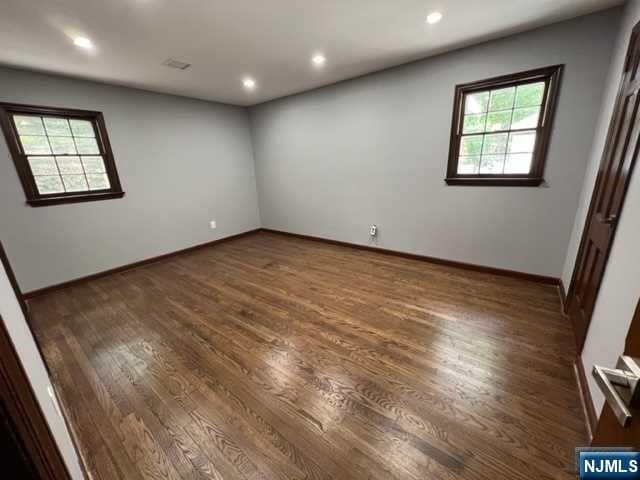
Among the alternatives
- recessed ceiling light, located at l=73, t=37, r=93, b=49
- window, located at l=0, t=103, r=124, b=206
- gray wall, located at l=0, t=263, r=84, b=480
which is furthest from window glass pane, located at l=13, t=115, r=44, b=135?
gray wall, located at l=0, t=263, r=84, b=480

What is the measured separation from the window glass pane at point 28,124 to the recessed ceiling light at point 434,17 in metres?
4.31

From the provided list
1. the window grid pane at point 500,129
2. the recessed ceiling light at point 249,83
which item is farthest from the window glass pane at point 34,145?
the window grid pane at point 500,129

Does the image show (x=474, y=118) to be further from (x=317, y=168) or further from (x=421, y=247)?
(x=317, y=168)

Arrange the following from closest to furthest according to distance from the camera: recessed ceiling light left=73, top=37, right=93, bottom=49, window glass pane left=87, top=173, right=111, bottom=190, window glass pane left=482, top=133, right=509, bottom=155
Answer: recessed ceiling light left=73, top=37, right=93, bottom=49 → window glass pane left=482, top=133, right=509, bottom=155 → window glass pane left=87, top=173, right=111, bottom=190

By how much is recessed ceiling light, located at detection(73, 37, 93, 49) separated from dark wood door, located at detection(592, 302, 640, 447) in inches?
148

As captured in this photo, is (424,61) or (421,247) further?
(421,247)

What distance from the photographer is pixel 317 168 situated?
4.48 m

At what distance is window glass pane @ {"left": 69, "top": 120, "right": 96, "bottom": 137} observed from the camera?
3279mm

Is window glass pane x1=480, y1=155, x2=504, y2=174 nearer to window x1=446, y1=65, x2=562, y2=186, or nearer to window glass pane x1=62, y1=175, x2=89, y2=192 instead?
window x1=446, y1=65, x2=562, y2=186

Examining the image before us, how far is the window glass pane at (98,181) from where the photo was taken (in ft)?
11.4

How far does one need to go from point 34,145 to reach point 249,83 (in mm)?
2669

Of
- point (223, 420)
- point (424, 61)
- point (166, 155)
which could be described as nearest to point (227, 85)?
point (166, 155)

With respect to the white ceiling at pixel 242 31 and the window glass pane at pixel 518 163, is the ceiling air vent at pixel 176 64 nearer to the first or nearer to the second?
the white ceiling at pixel 242 31

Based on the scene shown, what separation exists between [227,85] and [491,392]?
4.53 metres
